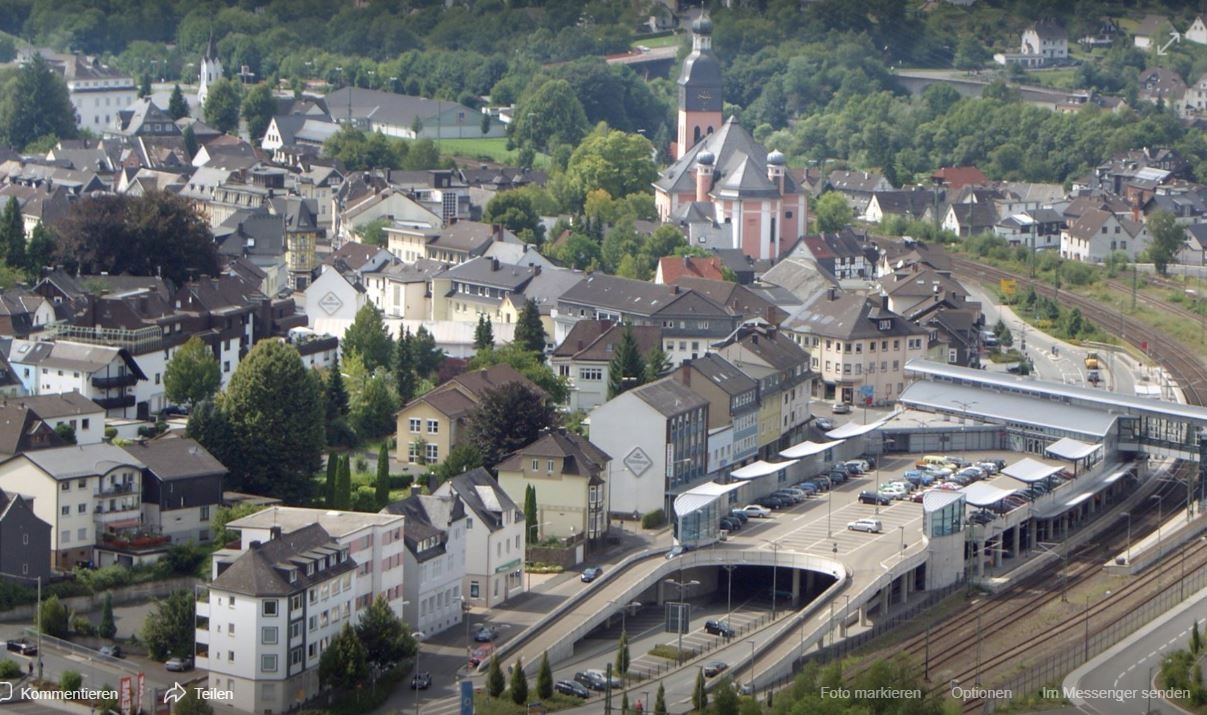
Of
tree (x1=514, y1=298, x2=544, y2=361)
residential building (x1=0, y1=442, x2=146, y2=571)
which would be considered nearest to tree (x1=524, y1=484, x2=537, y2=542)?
residential building (x1=0, y1=442, x2=146, y2=571)

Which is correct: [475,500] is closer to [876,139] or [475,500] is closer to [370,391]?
[370,391]

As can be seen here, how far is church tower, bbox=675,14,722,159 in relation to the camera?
80812 mm

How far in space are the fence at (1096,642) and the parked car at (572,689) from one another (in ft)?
16.7

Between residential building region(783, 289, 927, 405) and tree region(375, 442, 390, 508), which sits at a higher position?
residential building region(783, 289, 927, 405)

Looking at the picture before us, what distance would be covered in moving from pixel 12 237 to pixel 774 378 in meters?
15.7

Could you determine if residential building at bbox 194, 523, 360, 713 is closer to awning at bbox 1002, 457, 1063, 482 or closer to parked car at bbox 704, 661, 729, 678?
parked car at bbox 704, 661, 729, 678

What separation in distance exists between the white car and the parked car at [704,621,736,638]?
486 cm

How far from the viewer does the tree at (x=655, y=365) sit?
164ft

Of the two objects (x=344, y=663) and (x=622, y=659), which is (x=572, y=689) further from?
(x=344, y=663)

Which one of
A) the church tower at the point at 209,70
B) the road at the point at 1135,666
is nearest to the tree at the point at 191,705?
the road at the point at 1135,666

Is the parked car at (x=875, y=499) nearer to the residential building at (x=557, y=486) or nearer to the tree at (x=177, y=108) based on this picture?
the residential building at (x=557, y=486)

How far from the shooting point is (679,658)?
126 ft

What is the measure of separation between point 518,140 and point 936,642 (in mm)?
47757

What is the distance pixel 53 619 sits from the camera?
1480 inches
